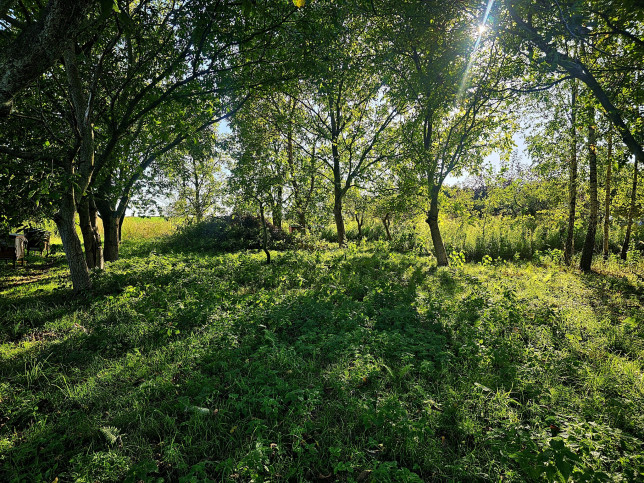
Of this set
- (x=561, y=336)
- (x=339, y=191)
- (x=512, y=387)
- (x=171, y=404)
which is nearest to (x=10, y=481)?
(x=171, y=404)

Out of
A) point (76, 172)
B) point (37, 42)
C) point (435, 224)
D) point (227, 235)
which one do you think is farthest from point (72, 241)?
point (435, 224)

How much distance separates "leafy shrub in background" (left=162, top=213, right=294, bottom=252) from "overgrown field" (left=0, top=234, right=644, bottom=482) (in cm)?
886

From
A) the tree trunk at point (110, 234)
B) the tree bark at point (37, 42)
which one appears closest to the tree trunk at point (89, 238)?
the tree trunk at point (110, 234)

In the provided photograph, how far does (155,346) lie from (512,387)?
486 centimetres

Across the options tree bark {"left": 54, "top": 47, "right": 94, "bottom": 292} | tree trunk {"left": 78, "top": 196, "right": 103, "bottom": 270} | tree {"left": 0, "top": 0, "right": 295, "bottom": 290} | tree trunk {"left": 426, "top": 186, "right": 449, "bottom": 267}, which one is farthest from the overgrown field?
Answer: tree trunk {"left": 426, "top": 186, "right": 449, "bottom": 267}

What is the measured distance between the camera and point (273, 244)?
15.2 meters

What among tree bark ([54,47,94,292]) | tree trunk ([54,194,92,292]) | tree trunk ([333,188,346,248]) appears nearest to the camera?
tree bark ([54,47,94,292])

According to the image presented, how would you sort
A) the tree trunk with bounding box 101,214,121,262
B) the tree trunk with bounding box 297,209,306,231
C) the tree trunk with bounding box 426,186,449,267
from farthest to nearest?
the tree trunk with bounding box 297,209,306,231, the tree trunk with bounding box 101,214,121,262, the tree trunk with bounding box 426,186,449,267

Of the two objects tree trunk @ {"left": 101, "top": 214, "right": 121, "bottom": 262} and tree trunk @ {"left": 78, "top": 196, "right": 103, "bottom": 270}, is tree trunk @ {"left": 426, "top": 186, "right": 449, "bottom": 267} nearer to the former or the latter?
tree trunk @ {"left": 78, "top": 196, "right": 103, "bottom": 270}

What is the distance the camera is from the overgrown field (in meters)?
2.33

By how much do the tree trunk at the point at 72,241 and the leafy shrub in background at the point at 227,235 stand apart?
8.30 metres

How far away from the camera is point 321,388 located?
3.18 meters

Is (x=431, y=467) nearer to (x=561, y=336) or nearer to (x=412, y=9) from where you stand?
(x=561, y=336)

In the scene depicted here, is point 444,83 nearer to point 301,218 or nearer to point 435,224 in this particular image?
point 435,224
